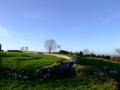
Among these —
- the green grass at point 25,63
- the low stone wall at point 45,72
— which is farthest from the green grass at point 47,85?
the green grass at point 25,63

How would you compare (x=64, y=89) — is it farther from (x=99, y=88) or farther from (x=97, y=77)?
(x=97, y=77)

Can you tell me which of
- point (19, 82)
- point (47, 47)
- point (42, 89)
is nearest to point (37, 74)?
point (19, 82)

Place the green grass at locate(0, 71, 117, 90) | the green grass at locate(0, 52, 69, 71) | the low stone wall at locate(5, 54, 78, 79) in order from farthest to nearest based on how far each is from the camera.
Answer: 1. the green grass at locate(0, 52, 69, 71)
2. the low stone wall at locate(5, 54, 78, 79)
3. the green grass at locate(0, 71, 117, 90)

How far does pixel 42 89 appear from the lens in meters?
6.50

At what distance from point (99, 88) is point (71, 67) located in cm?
460

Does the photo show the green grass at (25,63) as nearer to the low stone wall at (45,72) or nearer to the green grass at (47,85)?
the low stone wall at (45,72)

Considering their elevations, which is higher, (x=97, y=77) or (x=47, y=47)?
(x=47, y=47)

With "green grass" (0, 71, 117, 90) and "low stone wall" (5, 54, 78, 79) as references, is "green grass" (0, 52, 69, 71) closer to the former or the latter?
"low stone wall" (5, 54, 78, 79)

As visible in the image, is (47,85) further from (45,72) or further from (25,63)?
(25,63)

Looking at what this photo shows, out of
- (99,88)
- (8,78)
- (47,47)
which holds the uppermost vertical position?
(47,47)

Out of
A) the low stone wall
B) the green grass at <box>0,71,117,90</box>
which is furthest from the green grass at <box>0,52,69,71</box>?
the green grass at <box>0,71,117,90</box>

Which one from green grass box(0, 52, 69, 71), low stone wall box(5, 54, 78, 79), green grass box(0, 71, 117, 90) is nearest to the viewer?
green grass box(0, 71, 117, 90)

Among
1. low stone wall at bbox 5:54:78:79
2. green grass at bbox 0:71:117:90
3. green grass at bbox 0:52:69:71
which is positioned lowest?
green grass at bbox 0:71:117:90

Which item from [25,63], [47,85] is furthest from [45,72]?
[25,63]
